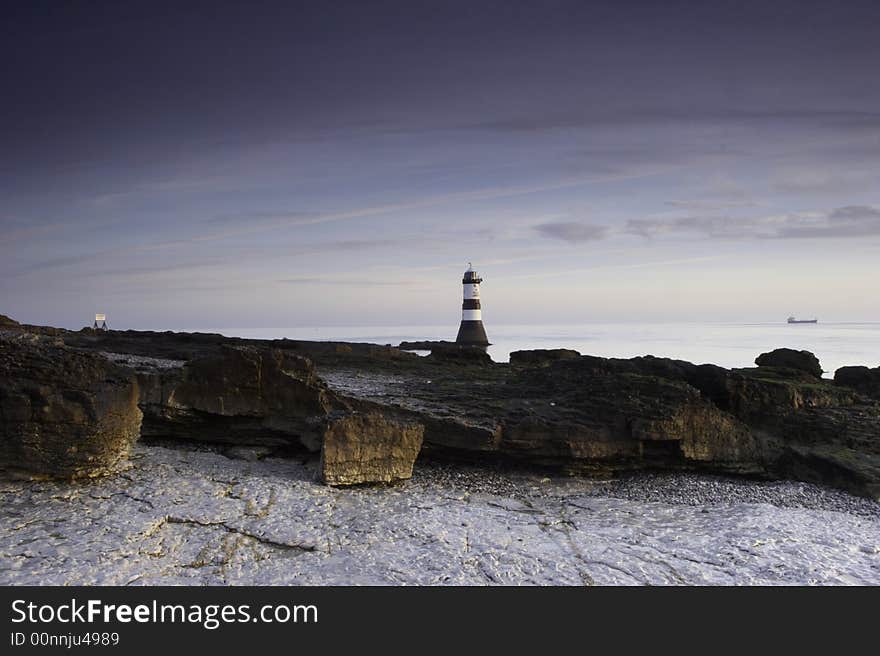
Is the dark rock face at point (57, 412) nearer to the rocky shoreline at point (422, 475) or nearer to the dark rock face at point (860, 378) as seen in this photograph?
the rocky shoreline at point (422, 475)

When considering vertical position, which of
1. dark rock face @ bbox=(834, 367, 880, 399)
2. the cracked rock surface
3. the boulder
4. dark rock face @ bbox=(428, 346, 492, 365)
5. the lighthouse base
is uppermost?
the lighthouse base

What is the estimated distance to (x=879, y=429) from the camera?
1254cm

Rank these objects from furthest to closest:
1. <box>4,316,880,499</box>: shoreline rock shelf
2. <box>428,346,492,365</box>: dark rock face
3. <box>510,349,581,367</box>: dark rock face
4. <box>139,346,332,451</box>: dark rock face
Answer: <box>510,349,581,367</box>: dark rock face, <box>428,346,492,365</box>: dark rock face, <box>139,346,332,451</box>: dark rock face, <box>4,316,880,499</box>: shoreline rock shelf

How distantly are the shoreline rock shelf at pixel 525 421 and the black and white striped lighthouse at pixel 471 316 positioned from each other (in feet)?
89.9

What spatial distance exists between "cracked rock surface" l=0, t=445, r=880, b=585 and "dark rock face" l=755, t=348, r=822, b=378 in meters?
8.73

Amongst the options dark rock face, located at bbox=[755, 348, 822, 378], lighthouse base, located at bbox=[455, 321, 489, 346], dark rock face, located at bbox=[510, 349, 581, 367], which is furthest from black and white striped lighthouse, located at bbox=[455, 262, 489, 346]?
dark rock face, located at bbox=[755, 348, 822, 378]

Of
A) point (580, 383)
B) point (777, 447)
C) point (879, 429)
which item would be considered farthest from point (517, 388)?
point (879, 429)

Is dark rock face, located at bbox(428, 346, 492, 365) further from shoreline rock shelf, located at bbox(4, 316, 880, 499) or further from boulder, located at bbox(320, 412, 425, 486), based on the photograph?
boulder, located at bbox(320, 412, 425, 486)

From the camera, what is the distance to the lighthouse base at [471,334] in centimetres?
4091

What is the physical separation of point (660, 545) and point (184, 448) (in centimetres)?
790

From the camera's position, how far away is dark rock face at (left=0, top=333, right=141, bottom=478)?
872 cm

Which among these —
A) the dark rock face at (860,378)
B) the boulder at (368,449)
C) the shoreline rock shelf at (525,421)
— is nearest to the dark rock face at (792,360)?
the dark rock face at (860,378)

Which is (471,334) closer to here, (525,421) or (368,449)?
(525,421)

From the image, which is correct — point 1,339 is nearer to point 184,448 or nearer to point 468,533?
point 184,448
